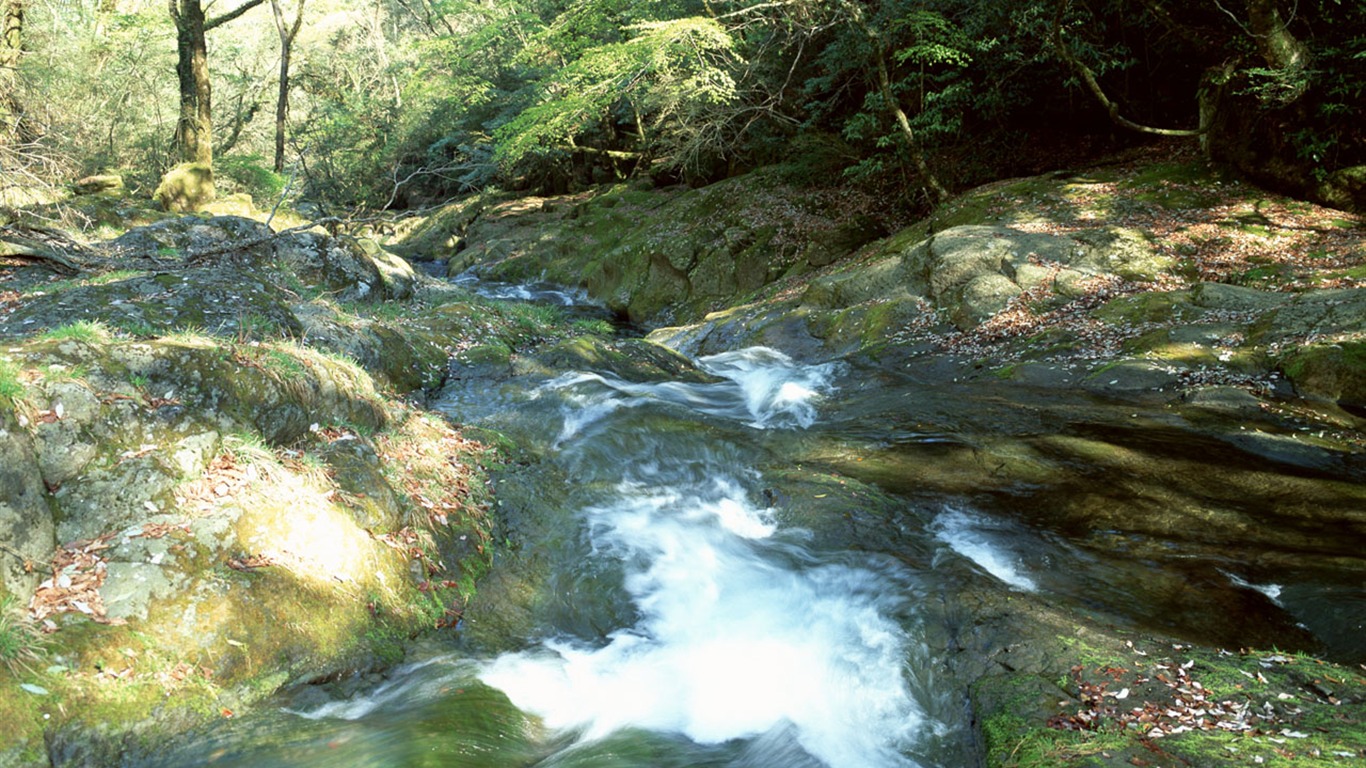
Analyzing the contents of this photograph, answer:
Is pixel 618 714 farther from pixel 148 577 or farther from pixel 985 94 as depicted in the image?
pixel 985 94

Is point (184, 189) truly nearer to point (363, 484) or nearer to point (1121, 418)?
point (363, 484)

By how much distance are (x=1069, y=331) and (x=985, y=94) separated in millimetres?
8051

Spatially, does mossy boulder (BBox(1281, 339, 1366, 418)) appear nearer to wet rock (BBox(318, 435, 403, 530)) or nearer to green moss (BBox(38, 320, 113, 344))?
wet rock (BBox(318, 435, 403, 530))

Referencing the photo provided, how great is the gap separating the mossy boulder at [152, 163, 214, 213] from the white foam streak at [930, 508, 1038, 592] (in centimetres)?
1808

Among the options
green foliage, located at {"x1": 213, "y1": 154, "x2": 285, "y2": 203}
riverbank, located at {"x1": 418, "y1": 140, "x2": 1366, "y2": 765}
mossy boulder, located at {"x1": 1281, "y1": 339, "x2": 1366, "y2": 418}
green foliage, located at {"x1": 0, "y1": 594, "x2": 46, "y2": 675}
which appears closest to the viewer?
green foliage, located at {"x1": 0, "y1": 594, "x2": 46, "y2": 675}

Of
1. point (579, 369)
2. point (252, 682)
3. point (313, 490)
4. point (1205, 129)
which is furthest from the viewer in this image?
point (1205, 129)

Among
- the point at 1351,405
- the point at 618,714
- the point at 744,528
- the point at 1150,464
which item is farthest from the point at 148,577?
the point at 1351,405

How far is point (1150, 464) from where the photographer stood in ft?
22.7

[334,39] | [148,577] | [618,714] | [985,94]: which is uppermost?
[334,39]

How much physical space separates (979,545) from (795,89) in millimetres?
15984

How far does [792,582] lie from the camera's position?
229 inches

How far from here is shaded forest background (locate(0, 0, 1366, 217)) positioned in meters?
11.4

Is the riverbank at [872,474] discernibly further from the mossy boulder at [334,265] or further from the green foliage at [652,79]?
the green foliage at [652,79]

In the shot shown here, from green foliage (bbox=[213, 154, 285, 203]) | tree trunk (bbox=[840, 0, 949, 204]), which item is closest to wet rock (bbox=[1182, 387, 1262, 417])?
tree trunk (bbox=[840, 0, 949, 204])
